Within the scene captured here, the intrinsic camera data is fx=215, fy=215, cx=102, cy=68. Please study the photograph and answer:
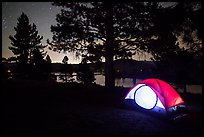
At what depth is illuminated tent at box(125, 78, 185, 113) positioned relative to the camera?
26.2 feet

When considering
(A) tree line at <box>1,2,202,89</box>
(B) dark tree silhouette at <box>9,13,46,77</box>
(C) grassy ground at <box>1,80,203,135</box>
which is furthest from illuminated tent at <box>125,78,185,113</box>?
(B) dark tree silhouette at <box>9,13,46,77</box>

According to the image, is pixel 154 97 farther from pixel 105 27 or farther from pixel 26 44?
pixel 26 44

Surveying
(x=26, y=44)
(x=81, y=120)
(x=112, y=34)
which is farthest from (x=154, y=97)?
(x=26, y=44)

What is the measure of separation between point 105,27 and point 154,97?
634 cm

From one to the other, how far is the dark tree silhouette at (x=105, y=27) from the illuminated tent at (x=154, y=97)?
15.6ft

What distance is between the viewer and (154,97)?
8.36m

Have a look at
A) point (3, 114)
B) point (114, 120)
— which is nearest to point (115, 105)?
point (114, 120)

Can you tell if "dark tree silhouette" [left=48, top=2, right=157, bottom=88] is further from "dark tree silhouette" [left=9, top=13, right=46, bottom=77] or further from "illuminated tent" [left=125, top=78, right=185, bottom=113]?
"dark tree silhouette" [left=9, top=13, right=46, bottom=77]

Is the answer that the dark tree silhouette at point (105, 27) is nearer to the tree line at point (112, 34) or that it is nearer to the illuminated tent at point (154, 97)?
the tree line at point (112, 34)

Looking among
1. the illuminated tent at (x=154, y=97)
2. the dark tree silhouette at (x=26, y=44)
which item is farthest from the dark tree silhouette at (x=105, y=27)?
the dark tree silhouette at (x=26, y=44)

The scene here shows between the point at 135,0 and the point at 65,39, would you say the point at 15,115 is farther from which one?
the point at 135,0

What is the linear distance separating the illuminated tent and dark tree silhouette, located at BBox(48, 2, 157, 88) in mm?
4770

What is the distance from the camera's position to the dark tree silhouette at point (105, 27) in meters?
12.8

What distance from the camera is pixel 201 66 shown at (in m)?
8.84
